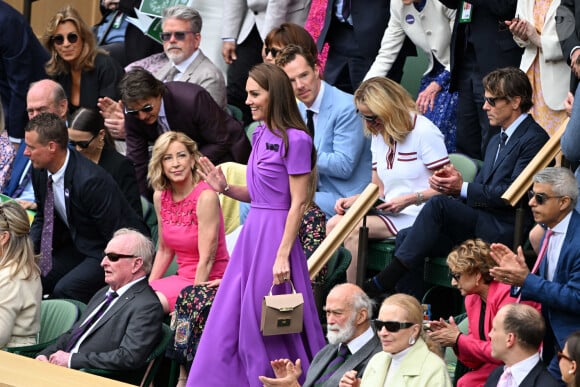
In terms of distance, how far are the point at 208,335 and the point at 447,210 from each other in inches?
64.1

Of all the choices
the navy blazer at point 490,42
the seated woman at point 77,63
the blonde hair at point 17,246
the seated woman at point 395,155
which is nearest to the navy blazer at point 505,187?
the seated woman at point 395,155

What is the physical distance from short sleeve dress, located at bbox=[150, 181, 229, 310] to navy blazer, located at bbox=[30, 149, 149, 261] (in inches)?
8.5

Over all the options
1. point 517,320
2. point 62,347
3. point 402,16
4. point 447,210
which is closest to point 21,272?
point 62,347

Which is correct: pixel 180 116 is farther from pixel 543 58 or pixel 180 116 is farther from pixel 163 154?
pixel 543 58

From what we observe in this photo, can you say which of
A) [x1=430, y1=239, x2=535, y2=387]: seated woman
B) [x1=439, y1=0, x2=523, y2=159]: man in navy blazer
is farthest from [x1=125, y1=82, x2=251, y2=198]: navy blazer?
[x1=430, y1=239, x2=535, y2=387]: seated woman

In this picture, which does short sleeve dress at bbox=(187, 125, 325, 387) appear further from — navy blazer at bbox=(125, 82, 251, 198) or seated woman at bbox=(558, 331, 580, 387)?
navy blazer at bbox=(125, 82, 251, 198)

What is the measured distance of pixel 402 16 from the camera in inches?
377

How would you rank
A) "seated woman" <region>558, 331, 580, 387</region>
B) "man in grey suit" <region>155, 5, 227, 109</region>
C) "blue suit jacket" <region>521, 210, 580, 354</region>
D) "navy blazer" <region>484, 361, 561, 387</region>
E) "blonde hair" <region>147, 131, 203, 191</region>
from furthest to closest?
"man in grey suit" <region>155, 5, 227, 109</region>, "blonde hair" <region>147, 131, 203, 191</region>, "blue suit jacket" <region>521, 210, 580, 354</region>, "navy blazer" <region>484, 361, 561, 387</region>, "seated woman" <region>558, 331, 580, 387</region>

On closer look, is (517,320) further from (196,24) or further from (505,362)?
(196,24)

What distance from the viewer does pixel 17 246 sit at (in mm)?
7492

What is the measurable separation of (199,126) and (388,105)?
1.65m

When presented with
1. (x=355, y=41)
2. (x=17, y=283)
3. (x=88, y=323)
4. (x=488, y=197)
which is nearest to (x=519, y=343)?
(x=488, y=197)

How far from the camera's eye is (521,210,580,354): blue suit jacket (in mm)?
6277

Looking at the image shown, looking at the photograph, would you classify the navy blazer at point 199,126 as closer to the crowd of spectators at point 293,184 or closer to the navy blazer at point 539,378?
the crowd of spectators at point 293,184
